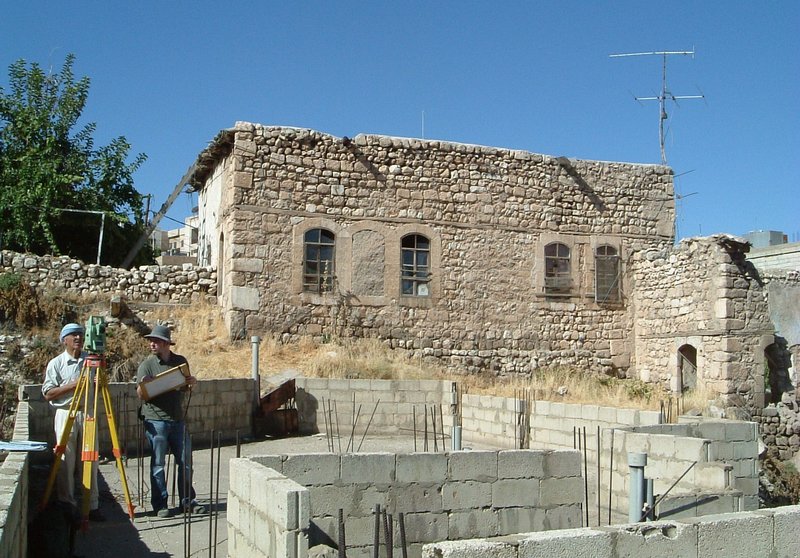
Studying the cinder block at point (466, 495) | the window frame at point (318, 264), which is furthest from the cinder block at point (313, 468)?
the window frame at point (318, 264)

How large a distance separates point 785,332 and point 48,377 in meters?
18.0

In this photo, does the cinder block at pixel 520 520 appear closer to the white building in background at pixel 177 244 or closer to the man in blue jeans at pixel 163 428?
the man in blue jeans at pixel 163 428

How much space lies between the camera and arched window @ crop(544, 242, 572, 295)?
21.9 metres

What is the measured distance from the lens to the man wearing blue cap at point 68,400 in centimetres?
779

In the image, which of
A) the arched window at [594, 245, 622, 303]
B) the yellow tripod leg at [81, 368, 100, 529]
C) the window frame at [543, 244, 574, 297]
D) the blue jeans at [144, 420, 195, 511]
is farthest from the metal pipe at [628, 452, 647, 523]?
the arched window at [594, 245, 622, 303]

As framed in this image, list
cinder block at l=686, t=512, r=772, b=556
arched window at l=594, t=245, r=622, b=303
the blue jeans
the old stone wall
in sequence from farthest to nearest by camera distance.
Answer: arched window at l=594, t=245, r=622, b=303
the old stone wall
the blue jeans
cinder block at l=686, t=512, r=772, b=556

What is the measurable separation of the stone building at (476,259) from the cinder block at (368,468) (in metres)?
12.3

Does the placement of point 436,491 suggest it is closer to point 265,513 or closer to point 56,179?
point 265,513

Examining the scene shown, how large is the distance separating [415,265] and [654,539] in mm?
15946

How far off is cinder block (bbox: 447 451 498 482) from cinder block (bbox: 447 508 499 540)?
300mm

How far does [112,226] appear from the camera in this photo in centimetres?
2300

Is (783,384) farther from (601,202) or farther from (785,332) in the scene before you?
(601,202)

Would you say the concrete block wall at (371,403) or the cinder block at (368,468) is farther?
the concrete block wall at (371,403)

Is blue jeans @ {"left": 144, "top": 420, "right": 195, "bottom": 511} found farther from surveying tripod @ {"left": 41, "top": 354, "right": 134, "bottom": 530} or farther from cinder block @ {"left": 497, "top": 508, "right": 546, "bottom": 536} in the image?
cinder block @ {"left": 497, "top": 508, "right": 546, "bottom": 536}
